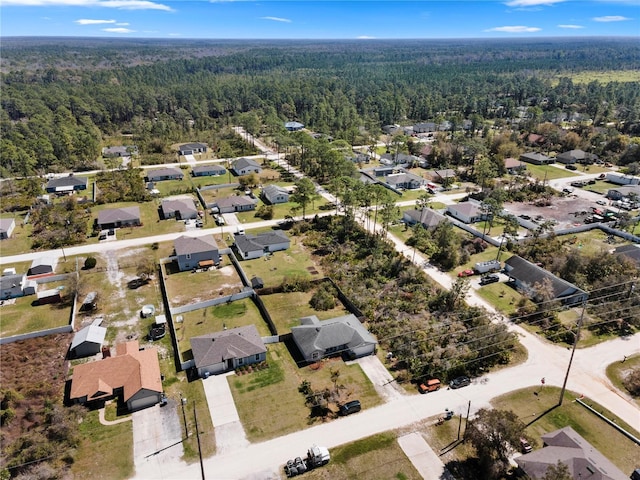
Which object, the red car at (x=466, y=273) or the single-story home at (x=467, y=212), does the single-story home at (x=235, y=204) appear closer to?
the single-story home at (x=467, y=212)

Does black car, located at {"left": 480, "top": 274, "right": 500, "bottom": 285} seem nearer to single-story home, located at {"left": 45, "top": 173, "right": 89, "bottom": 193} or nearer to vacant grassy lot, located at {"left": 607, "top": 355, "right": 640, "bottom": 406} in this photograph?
vacant grassy lot, located at {"left": 607, "top": 355, "right": 640, "bottom": 406}

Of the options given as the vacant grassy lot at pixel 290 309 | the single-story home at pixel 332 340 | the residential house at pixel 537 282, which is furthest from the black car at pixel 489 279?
the single-story home at pixel 332 340

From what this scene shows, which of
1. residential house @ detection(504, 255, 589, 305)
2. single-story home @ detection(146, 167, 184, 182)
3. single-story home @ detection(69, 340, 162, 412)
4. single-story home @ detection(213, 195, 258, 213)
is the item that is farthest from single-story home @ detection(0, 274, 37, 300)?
residential house @ detection(504, 255, 589, 305)

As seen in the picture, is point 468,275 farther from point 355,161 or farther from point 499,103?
point 499,103

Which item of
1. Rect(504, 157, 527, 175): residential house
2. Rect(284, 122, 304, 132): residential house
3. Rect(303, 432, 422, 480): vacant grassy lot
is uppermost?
Rect(284, 122, 304, 132): residential house

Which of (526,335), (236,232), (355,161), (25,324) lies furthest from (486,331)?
(355,161)

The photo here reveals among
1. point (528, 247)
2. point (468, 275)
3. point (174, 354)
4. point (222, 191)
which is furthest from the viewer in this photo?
point (222, 191)
